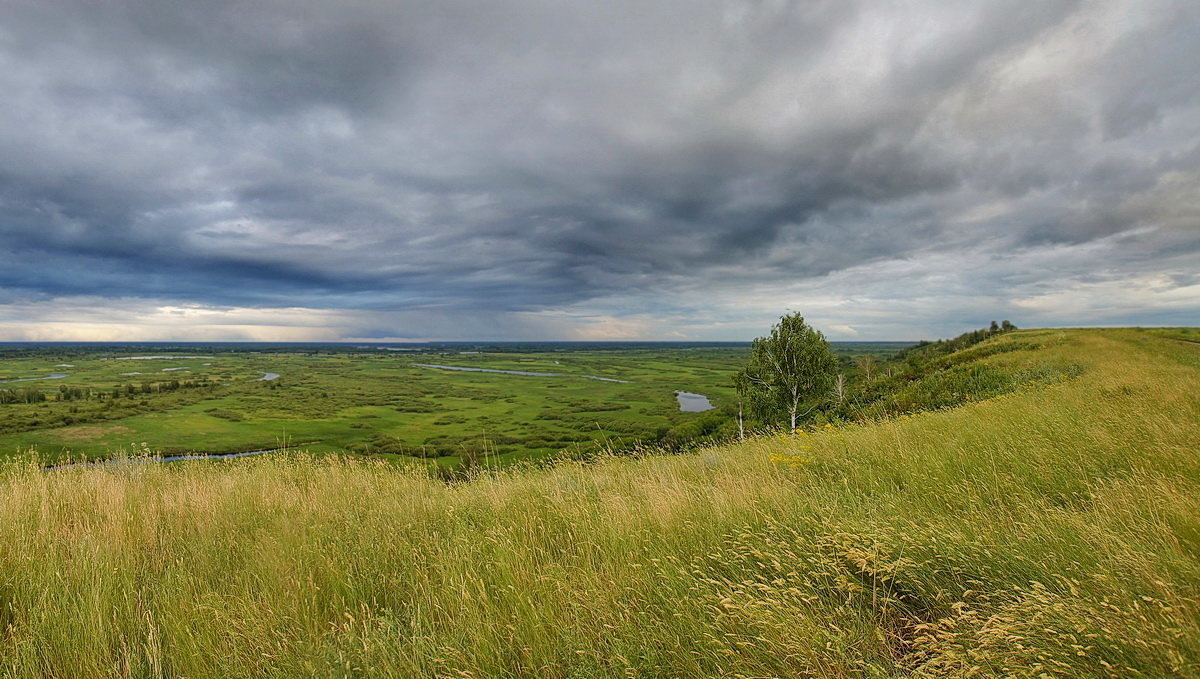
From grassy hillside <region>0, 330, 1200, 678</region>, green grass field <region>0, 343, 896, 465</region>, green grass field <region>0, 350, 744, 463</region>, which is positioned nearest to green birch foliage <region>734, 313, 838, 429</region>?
green grass field <region>0, 343, 896, 465</region>

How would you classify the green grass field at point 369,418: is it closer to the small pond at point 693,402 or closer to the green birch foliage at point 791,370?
the small pond at point 693,402

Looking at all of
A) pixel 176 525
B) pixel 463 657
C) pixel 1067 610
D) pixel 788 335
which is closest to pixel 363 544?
pixel 463 657

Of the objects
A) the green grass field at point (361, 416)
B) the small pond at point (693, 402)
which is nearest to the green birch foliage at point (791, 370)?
the green grass field at point (361, 416)

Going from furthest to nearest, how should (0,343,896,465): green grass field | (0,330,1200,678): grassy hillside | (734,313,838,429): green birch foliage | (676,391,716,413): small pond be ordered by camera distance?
(676,391,716,413): small pond, (0,343,896,465): green grass field, (734,313,838,429): green birch foliage, (0,330,1200,678): grassy hillside

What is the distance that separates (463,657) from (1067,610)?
3291mm

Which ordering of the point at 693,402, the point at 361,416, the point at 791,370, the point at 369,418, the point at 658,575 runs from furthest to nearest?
the point at 693,402, the point at 361,416, the point at 369,418, the point at 791,370, the point at 658,575

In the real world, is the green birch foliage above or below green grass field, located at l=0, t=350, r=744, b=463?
A: above

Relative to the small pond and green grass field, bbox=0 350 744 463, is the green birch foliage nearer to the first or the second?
green grass field, bbox=0 350 744 463

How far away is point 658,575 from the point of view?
11.4ft

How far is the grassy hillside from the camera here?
2482 millimetres

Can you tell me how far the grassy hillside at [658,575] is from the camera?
97.7 inches

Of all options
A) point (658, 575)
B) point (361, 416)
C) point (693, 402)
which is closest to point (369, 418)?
point (361, 416)

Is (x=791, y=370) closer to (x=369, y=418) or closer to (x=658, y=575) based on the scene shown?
(x=658, y=575)

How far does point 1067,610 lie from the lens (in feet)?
7.71
